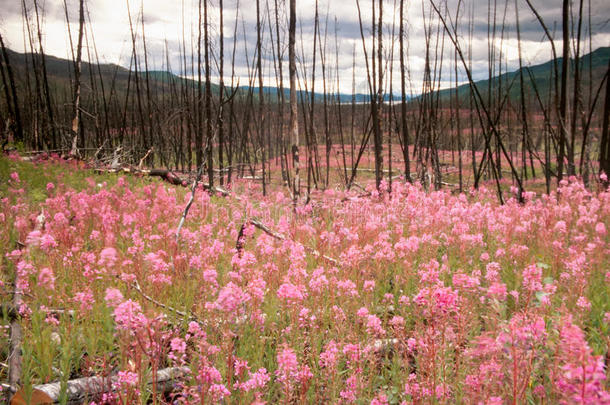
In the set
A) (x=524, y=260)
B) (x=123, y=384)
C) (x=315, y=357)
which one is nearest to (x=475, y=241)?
(x=524, y=260)

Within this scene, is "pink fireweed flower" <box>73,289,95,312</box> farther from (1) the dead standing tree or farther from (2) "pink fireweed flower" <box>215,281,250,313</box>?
(1) the dead standing tree

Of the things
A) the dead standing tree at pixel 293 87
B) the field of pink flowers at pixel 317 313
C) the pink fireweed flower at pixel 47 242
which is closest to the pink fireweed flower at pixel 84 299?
the field of pink flowers at pixel 317 313

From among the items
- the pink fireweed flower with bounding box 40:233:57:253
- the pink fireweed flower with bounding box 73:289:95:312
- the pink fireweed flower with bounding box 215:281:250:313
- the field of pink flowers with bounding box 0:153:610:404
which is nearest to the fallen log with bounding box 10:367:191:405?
the field of pink flowers with bounding box 0:153:610:404

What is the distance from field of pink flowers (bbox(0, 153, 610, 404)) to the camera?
1.62m

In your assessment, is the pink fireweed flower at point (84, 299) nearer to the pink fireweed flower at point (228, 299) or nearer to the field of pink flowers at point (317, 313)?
the field of pink flowers at point (317, 313)

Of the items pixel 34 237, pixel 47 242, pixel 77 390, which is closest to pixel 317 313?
pixel 77 390

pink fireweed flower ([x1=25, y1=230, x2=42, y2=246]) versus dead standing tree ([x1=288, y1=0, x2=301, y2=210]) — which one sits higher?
dead standing tree ([x1=288, y1=0, x2=301, y2=210])

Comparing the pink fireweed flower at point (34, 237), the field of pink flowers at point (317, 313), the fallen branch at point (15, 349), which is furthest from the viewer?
the pink fireweed flower at point (34, 237)

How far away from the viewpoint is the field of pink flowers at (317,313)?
Result: 5.31 ft

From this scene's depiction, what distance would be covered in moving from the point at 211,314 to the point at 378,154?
271 inches

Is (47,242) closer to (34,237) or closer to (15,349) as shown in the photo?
(34,237)

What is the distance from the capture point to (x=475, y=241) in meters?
4.32

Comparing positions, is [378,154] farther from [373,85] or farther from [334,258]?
[334,258]

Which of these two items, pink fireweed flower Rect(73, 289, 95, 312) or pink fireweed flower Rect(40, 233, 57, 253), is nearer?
pink fireweed flower Rect(73, 289, 95, 312)
